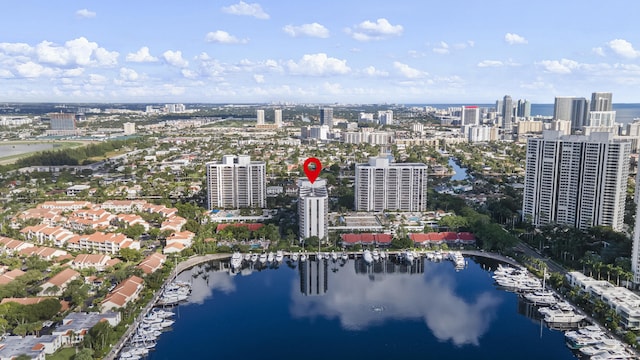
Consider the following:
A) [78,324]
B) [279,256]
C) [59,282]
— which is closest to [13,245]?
[59,282]

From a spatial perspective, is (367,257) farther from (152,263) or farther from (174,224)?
(174,224)

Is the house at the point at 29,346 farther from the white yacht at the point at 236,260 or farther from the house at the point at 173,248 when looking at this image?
the house at the point at 173,248

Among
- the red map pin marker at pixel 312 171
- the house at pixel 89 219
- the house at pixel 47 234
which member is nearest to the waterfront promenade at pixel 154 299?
the house at pixel 47 234

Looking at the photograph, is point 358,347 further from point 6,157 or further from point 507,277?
point 6,157

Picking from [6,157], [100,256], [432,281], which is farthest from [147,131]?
[432,281]

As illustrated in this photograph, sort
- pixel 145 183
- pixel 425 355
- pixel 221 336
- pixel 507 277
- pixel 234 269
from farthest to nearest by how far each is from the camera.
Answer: pixel 145 183 < pixel 234 269 < pixel 507 277 < pixel 221 336 < pixel 425 355
